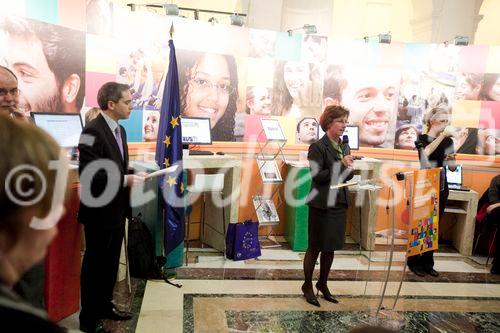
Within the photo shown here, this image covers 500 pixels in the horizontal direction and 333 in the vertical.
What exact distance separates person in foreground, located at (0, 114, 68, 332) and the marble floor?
2.61 meters

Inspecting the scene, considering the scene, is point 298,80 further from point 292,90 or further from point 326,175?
point 326,175

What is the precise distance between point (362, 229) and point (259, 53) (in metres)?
2.67

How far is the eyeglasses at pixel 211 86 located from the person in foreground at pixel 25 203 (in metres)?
4.69

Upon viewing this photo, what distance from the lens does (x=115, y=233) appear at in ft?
10.2

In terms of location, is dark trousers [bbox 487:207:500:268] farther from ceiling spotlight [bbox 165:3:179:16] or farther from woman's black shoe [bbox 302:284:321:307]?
ceiling spotlight [bbox 165:3:179:16]

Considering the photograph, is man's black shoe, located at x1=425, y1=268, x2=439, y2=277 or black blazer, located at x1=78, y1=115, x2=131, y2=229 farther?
man's black shoe, located at x1=425, y1=268, x2=439, y2=277

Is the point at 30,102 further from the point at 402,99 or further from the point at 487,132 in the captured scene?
the point at 487,132

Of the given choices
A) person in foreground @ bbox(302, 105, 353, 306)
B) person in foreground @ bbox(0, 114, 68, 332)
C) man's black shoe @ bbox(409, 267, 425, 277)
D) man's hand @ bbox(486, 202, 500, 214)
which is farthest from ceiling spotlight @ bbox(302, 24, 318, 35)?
person in foreground @ bbox(0, 114, 68, 332)

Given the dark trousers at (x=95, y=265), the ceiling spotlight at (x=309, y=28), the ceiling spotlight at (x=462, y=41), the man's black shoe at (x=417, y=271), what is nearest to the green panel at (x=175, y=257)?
the dark trousers at (x=95, y=265)

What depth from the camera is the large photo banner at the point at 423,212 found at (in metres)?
3.43

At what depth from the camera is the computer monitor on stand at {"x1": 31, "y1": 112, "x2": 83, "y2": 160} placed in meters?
3.09

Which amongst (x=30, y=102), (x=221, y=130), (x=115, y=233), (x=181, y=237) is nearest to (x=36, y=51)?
(x=30, y=102)

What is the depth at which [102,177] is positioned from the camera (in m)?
2.91

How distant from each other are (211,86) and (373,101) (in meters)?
2.28
